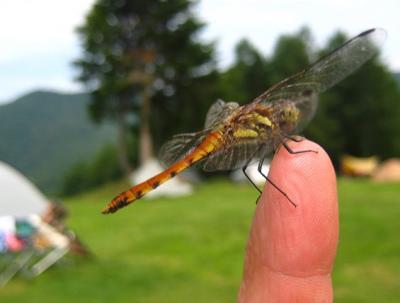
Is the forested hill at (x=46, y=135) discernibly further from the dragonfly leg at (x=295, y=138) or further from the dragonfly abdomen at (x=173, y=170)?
the dragonfly leg at (x=295, y=138)

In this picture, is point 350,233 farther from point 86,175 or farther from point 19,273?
point 86,175

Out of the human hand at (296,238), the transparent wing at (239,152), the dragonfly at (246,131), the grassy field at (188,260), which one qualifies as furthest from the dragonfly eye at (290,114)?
the grassy field at (188,260)

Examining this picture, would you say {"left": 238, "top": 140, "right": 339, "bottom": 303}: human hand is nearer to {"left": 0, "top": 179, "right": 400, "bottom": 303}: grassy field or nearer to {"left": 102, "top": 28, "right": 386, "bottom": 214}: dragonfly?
{"left": 102, "top": 28, "right": 386, "bottom": 214}: dragonfly

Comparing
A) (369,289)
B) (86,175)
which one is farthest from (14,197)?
(86,175)

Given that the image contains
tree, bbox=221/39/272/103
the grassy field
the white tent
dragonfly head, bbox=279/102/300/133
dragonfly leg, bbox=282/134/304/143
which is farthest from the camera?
tree, bbox=221/39/272/103

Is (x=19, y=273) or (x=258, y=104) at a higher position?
(x=258, y=104)

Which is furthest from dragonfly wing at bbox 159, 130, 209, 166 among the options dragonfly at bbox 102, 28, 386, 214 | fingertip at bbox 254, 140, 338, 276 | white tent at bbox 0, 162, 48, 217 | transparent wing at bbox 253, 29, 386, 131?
white tent at bbox 0, 162, 48, 217
